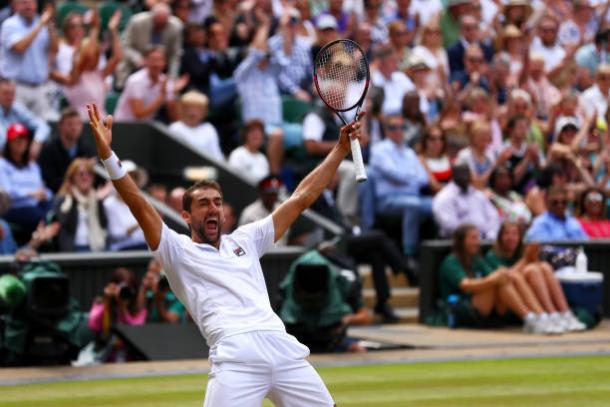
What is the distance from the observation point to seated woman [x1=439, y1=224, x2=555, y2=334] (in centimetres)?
1448

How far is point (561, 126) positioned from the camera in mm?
18062

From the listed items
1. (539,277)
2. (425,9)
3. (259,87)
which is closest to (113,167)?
(539,277)

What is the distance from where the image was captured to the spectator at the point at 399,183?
15.8m

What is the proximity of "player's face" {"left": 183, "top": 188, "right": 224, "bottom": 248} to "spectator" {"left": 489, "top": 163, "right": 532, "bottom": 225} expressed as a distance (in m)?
9.41

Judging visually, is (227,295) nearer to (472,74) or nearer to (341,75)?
(341,75)

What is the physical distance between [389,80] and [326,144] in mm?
1719

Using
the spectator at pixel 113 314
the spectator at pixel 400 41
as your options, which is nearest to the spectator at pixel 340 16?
the spectator at pixel 400 41

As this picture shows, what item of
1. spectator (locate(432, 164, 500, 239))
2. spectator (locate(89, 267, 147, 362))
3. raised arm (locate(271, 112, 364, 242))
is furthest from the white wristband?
spectator (locate(432, 164, 500, 239))

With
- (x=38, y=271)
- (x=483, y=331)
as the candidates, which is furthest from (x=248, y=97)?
(x=38, y=271)

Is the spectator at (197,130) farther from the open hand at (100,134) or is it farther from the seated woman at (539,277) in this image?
the open hand at (100,134)

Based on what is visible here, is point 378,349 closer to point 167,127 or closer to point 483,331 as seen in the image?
point 483,331

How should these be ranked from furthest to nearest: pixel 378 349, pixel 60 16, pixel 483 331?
pixel 60 16 → pixel 483 331 → pixel 378 349

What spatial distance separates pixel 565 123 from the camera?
18047 millimetres

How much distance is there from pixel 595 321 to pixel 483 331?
132 centimetres
